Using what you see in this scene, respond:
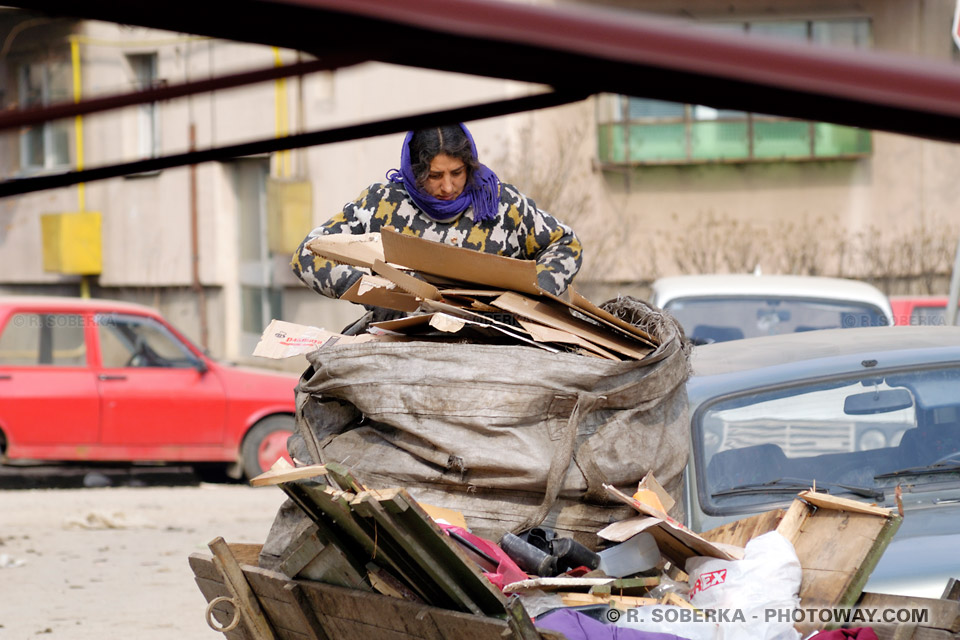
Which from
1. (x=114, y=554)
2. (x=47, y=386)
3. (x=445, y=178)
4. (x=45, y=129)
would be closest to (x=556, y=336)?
(x=445, y=178)

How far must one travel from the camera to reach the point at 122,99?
5.44 feet

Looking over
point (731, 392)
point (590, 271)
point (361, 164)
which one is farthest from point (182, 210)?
point (731, 392)

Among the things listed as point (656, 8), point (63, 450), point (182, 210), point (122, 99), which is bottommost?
point (63, 450)

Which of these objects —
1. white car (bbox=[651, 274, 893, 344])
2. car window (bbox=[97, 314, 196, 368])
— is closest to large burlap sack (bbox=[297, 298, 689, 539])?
white car (bbox=[651, 274, 893, 344])

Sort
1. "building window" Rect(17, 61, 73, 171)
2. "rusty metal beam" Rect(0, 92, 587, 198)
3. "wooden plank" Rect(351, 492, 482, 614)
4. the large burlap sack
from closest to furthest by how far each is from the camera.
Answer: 1. "rusty metal beam" Rect(0, 92, 587, 198)
2. "wooden plank" Rect(351, 492, 482, 614)
3. the large burlap sack
4. "building window" Rect(17, 61, 73, 171)

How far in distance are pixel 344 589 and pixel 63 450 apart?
8587mm

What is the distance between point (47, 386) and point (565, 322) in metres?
8.40

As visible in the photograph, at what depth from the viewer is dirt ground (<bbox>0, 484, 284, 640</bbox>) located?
6.43 m

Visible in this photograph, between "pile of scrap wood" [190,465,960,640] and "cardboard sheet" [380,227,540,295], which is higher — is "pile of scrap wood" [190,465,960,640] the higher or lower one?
the lower one

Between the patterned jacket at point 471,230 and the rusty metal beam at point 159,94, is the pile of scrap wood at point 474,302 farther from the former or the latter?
the rusty metal beam at point 159,94

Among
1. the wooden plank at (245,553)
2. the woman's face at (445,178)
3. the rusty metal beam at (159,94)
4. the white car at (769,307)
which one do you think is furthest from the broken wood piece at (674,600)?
the white car at (769,307)

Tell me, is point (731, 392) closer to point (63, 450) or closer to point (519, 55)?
point (519, 55)

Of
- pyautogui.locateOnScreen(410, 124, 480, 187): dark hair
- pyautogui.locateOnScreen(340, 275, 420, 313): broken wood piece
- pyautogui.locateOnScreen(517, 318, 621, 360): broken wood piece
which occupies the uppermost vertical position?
pyautogui.locateOnScreen(410, 124, 480, 187): dark hair

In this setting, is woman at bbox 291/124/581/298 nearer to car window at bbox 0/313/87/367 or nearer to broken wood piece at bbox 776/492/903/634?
broken wood piece at bbox 776/492/903/634
